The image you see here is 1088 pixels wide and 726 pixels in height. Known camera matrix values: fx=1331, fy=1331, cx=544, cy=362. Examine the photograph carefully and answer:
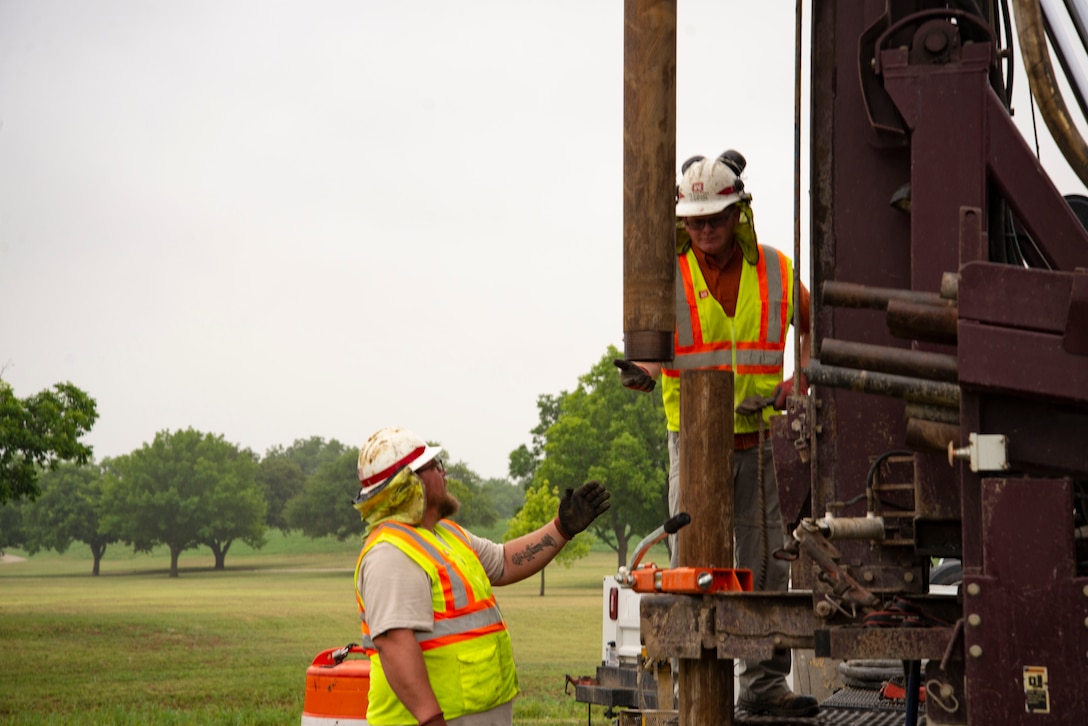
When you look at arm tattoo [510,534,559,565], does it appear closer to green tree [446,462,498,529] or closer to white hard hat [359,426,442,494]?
white hard hat [359,426,442,494]

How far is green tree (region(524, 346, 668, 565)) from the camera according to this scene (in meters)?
57.1

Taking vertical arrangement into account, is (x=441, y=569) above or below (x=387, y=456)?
below

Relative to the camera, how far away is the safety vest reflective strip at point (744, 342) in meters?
5.19

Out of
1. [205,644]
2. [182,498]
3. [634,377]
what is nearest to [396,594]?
[634,377]

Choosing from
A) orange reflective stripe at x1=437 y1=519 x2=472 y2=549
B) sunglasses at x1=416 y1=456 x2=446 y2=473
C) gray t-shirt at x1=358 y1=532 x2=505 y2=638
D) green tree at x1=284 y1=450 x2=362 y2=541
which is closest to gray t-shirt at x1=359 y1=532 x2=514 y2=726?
gray t-shirt at x1=358 y1=532 x2=505 y2=638

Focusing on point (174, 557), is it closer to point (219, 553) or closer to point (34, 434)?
point (219, 553)

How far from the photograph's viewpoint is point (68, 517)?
266 ft

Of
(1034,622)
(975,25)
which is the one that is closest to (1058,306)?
(1034,622)

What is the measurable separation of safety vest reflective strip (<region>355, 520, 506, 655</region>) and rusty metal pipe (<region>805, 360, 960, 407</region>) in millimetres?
1653

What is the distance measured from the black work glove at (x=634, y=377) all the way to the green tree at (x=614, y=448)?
51.3 meters

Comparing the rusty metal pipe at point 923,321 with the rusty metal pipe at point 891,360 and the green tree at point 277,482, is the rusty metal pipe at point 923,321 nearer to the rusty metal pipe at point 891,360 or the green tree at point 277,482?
the rusty metal pipe at point 891,360

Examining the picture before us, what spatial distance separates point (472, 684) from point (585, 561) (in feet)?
263

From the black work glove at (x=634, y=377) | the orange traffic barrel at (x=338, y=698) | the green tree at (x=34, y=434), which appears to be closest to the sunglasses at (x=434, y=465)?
the black work glove at (x=634, y=377)

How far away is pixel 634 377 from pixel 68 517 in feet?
270
